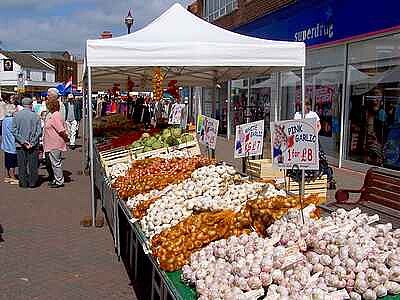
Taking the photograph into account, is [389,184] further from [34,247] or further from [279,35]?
[279,35]

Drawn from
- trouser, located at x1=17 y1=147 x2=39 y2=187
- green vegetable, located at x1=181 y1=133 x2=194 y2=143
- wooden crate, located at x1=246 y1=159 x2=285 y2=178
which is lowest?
trouser, located at x1=17 y1=147 x2=39 y2=187

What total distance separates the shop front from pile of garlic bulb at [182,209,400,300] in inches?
320

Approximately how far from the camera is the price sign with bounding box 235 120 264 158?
6.33 metres

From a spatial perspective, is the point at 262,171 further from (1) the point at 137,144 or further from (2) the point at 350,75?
(2) the point at 350,75

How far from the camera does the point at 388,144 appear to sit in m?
11.2

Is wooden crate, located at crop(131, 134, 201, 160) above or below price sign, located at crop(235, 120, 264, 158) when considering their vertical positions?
below

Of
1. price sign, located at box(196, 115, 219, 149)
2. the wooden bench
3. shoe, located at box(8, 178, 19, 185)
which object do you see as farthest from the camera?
shoe, located at box(8, 178, 19, 185)

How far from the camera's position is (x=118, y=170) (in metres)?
Answer: 7.42

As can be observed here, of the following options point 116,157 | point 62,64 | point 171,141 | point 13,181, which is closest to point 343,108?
point 171,141

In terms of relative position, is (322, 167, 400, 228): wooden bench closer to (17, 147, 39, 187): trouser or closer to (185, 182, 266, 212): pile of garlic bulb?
(185, 182, 266, 212): pile of garlic bulb

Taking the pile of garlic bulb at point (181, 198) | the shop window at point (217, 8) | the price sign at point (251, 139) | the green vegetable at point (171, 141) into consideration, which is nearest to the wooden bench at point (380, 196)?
the price sign at point (251, 139)

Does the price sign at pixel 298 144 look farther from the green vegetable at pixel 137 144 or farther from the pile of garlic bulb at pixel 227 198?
the green vegetable at pixel 137 144

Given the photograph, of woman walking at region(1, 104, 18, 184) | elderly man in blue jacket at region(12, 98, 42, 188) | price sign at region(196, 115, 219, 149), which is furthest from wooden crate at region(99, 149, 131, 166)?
woman walking at region(1, 104, 18, 184)

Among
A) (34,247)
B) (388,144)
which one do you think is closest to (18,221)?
(34,247)
